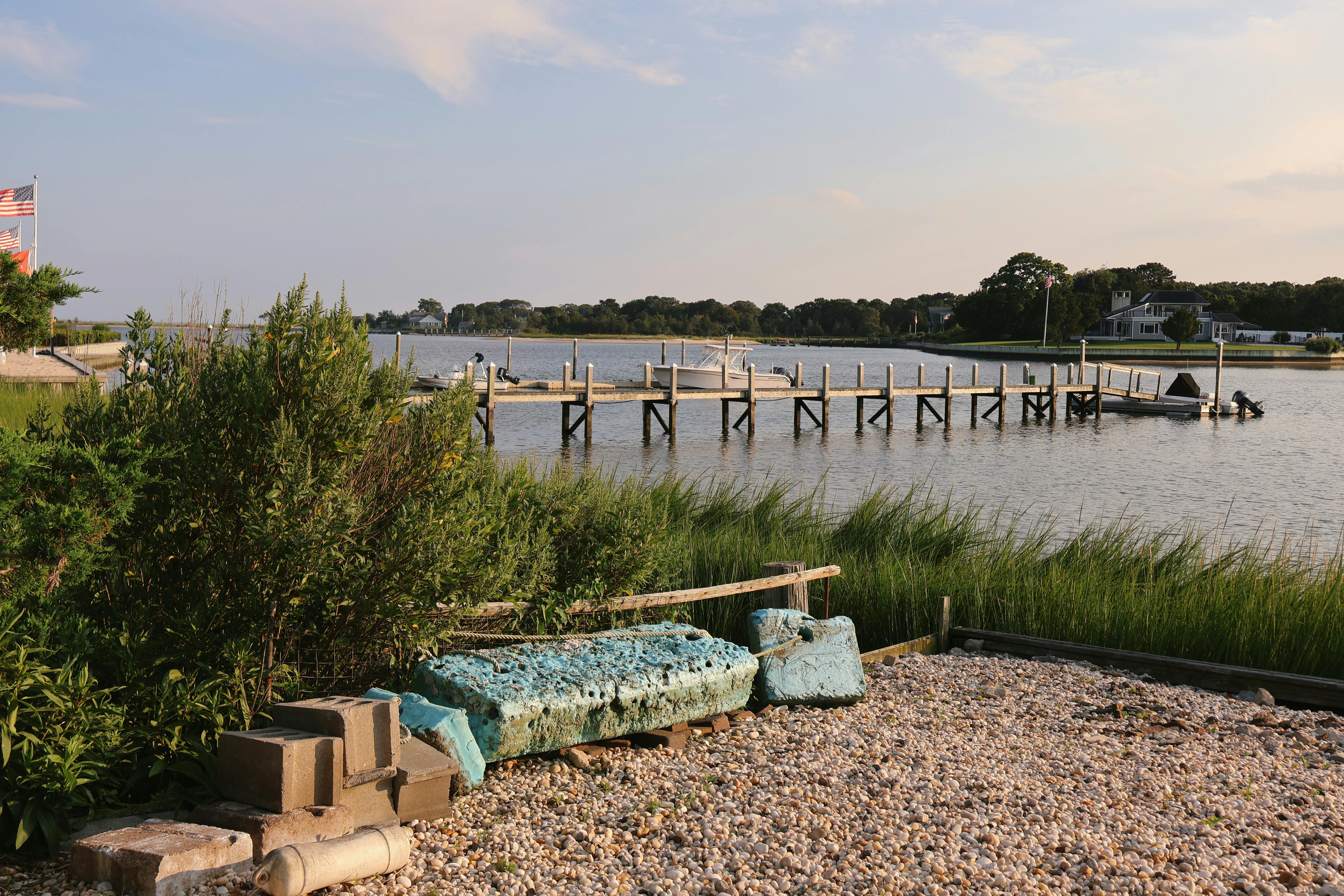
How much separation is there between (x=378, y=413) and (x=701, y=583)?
170 inches

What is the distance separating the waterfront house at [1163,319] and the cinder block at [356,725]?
121611 mm

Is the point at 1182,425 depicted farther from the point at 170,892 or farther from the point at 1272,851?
the point at 170,892

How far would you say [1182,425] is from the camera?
40.2m

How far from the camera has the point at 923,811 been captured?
4.38 m

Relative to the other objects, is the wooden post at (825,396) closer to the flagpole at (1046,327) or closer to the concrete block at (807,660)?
the concrete block at (807,660)

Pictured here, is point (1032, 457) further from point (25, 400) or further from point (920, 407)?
point (25, 400)

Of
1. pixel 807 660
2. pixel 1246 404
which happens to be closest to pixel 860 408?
pixel 1246 404

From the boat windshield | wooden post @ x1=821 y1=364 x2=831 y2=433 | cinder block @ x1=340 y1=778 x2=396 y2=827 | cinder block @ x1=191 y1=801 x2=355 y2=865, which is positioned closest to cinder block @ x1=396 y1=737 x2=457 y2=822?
cinder block @ x1=340 y1=778 x2=396 y2=827

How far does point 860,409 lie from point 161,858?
3380 cm

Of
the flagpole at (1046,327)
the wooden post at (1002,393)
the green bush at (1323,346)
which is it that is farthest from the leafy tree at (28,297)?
the green bush at (1323,346)

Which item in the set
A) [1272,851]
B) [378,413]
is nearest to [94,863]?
[378,413]

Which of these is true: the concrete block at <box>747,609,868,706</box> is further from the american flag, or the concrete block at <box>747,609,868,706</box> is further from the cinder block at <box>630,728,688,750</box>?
the american flag

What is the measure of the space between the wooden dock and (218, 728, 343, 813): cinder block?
49.7ft

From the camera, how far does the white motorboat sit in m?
36.5
